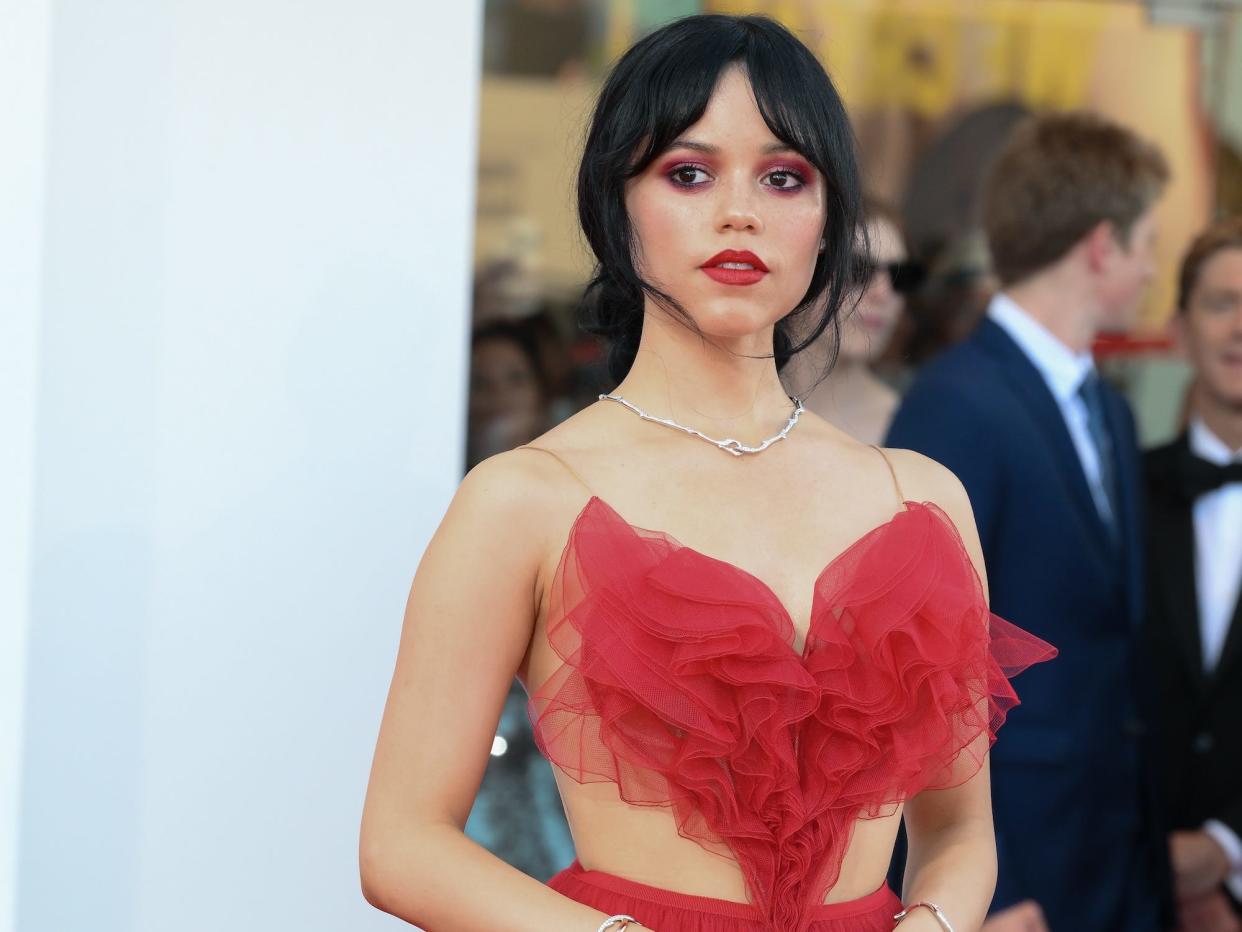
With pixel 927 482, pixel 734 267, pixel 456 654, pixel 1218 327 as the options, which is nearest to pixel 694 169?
pixel 734 267

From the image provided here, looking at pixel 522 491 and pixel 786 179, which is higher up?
pixel 786 179

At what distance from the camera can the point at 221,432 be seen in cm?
238

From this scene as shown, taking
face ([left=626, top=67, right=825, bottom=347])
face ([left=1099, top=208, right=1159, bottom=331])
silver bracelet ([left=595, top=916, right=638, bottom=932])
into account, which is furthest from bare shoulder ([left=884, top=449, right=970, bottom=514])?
face ([left=1099, top=208, right=1159, bottom=331])

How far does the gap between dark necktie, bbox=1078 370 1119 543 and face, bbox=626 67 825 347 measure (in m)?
1.49

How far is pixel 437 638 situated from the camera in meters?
1.77

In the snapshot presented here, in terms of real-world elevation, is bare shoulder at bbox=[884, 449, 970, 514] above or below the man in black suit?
above

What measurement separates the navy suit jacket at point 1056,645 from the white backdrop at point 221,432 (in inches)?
36.4

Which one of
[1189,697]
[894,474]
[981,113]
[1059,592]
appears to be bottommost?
[1189,697]

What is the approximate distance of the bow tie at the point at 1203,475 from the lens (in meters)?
3.49

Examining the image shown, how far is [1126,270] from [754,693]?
1.98 metres

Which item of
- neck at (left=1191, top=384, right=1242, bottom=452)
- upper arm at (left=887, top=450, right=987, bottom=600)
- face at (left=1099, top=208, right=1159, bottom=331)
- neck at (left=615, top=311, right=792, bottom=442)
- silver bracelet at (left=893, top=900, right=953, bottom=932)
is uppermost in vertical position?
face at (left=1099, top=208, right=1159, bottom=331)

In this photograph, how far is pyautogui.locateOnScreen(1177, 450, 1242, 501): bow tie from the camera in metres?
3.49

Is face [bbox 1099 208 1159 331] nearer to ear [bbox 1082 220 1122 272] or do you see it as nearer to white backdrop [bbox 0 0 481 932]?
ear [bbox 1082 220 1122 272]

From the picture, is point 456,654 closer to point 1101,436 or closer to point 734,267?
point 734,267
